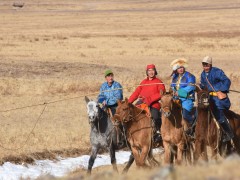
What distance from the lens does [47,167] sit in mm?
17156

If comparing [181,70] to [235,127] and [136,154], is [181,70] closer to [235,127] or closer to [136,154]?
[235,127]

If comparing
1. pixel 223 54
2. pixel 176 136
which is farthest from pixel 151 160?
pixel 223 54

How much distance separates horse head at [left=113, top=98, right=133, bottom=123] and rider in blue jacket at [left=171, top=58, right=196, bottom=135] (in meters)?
0.92

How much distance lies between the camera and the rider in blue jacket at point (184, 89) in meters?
14.1

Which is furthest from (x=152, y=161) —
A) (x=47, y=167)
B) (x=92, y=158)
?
(x=47, y=167)

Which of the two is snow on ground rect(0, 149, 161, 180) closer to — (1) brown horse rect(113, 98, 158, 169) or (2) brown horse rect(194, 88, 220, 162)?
(1) brown horse rect(113, 98, 158, 169)

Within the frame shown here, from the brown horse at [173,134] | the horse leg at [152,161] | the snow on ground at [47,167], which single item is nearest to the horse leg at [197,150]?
the brown horse at [173,134]

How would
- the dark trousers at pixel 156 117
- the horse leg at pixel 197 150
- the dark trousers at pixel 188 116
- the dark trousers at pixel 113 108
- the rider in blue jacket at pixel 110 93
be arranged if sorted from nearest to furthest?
the horse leg at pixel 197 150, the dark trousers at pixel 188 116, the dark trousers at pixel 156 117, the rider in blue jacket at pixel 110 93, the dark trousers at pixel 113 108

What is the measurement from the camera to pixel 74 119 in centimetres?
2256

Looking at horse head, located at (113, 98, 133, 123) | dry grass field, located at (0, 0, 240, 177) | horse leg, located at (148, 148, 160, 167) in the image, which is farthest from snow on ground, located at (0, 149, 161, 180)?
horse head, located at (113, 98, 133, 123)

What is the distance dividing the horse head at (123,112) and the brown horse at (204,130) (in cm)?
137

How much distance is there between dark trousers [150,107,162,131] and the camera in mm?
14631

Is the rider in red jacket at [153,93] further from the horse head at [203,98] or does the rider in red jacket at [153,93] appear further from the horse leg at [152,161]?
the horse head at [203,98]

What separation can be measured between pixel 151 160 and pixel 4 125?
26.2ft
